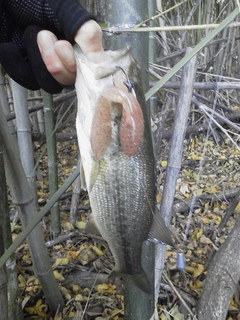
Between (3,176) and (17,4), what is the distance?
68 cm

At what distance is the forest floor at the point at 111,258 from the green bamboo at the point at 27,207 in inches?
6.4

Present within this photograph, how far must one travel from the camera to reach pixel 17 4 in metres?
0.84

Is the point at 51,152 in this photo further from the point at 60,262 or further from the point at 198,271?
the point at 198,271

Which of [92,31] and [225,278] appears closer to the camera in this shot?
[92,31]

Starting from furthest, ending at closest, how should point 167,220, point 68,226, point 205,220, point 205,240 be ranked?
point 205,220, point 68,226, point 205,240, point 167,220

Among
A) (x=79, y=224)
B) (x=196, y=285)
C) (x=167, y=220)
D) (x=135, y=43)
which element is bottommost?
(x=196, y=285)

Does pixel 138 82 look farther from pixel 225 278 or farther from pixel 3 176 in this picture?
pixel 225 278

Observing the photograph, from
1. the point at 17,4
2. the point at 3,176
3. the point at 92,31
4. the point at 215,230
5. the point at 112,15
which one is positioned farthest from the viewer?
the point at 215,230

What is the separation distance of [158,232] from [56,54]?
0.51 metres

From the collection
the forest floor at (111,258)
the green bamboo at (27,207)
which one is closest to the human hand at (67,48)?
the green bamboo at (27,207)

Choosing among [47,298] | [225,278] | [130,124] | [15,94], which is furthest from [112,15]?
[47,298]

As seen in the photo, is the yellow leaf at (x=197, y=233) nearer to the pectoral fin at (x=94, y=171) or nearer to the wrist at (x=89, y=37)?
the pectoral fin at (x=94, y=171)

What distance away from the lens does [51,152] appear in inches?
87.0

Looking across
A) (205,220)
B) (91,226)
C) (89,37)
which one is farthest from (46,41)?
(205,220)
